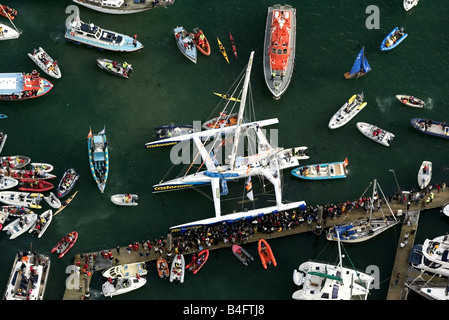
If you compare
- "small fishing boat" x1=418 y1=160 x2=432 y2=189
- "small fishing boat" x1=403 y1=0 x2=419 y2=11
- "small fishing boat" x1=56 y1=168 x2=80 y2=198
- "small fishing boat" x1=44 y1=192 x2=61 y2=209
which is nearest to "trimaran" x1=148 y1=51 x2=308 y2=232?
"small fishing boat" x1=56 y1=168 x2=80 y2=198

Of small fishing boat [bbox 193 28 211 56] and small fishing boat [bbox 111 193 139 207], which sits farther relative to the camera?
small fishing boat [bbox 193 28 211 56]

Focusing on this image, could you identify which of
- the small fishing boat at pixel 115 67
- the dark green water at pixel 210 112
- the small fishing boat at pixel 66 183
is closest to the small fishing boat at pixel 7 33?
the dark green water at pixel 210 112

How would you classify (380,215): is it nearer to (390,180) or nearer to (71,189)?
(390,180)

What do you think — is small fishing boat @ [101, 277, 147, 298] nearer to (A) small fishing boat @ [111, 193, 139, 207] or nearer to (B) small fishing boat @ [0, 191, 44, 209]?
(A) small fishing boat @ [111, 193, 139, 207]

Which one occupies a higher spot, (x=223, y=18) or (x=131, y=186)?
(x=223, y=18)

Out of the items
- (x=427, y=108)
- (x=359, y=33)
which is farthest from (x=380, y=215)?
(x=359, y=33)
